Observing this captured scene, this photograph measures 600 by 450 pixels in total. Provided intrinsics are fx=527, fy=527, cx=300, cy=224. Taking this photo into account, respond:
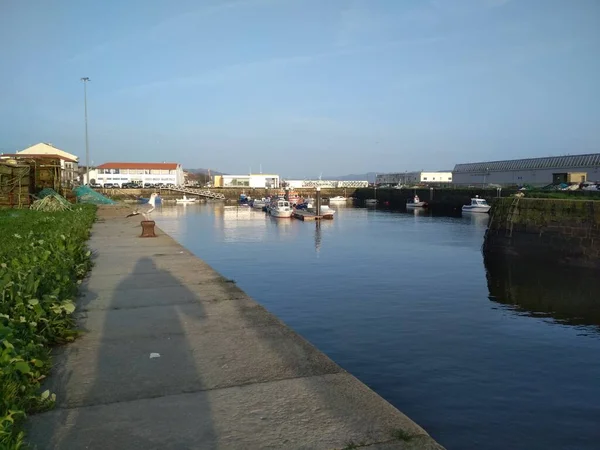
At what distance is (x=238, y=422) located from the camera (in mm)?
4758

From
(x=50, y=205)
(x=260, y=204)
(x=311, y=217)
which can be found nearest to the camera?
(x=50, y=205)

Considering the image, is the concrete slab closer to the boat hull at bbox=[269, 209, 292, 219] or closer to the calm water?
Result: the calm water

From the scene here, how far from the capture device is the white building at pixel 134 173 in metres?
138

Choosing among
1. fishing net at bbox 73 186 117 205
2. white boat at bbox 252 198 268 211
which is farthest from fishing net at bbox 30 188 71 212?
white boat at bbox 252 198 268 211

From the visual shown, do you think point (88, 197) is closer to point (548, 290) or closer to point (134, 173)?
point (548, 290)

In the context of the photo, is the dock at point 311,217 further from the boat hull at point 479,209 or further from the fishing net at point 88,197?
the fishing net at point 88,197

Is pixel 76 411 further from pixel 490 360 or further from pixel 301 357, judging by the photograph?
pixel 490 360

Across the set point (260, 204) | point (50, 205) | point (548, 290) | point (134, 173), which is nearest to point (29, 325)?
point (548, 290)

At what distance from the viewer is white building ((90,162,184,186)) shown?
454ft

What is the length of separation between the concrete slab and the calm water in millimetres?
3157

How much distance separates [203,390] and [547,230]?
25.1 m

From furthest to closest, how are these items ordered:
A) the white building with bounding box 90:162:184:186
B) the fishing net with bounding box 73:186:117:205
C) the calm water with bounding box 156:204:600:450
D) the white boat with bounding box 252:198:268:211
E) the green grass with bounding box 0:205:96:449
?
the white building with bounding box 90:162:184:186 → the white boat with bounding box 252:198:268:211 → the fishing net with bounding box 73:186:117:205 → the calm water with bounding box 156:204:600:450 → the green grass with bounding box 0:205:96:449

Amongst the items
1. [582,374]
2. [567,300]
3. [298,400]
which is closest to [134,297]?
[298,400]

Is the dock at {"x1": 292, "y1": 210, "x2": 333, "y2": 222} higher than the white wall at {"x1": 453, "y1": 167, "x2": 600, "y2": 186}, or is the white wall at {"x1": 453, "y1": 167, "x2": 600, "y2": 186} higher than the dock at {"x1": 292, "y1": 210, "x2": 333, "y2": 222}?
the white wall at {"x1": 453, "y1": 167, "x2": 600, "y2": 186}
